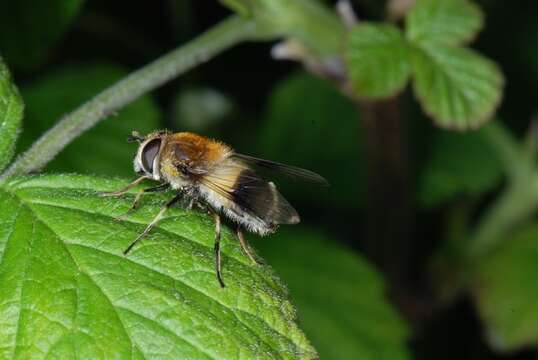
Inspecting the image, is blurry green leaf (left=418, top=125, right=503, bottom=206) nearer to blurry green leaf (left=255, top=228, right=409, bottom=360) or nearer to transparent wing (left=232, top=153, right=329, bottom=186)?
blurry green leaf (left=255, top=228, right=409, bottom=360)

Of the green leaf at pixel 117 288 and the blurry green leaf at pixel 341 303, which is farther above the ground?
the green leaf at pixel 117 288

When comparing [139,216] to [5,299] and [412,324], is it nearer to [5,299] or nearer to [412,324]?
[5,299]

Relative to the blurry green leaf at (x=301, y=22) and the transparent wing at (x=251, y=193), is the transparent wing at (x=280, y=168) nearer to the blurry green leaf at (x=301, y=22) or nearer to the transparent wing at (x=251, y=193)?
the transparent wing at (x=251, y=193)

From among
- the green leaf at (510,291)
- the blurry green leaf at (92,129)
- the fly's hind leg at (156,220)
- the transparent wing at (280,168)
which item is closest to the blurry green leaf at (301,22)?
the transparent wing at (280,168)

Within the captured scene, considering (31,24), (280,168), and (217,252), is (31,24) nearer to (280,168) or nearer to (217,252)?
(280,168)

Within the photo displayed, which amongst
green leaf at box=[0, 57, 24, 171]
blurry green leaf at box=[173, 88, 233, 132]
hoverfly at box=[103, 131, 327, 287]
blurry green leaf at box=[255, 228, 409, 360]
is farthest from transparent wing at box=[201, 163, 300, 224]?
blurry green leaf at box=[173, 88, 233, 132]

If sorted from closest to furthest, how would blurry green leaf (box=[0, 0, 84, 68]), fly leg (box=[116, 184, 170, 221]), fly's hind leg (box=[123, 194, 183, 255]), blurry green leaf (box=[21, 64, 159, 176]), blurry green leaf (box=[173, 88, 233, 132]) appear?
fly's hind leg (box=[123, 194, 183, 255]) → fly leg (box=[116, 184, 170, 221]) → blurry green leaf (box=[0, 0, 84, 68]) → blurry green leaf (box=[21, 64, 159, 176]) → blurry green leaf (box=[173, 88, 233, 132])

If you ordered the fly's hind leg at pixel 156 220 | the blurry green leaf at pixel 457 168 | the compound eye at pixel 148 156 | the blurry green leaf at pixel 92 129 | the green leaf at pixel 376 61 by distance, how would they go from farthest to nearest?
1. the blurry green leaf at pixel 457 168
2. the blurry green leaf at pixel 92 129
3. the green leaf at pixel 376 61
4. the compound eye at pixel 148 156
5. the fly's hind leg at pixel 156 220

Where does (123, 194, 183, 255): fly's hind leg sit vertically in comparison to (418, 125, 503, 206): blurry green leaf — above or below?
above
